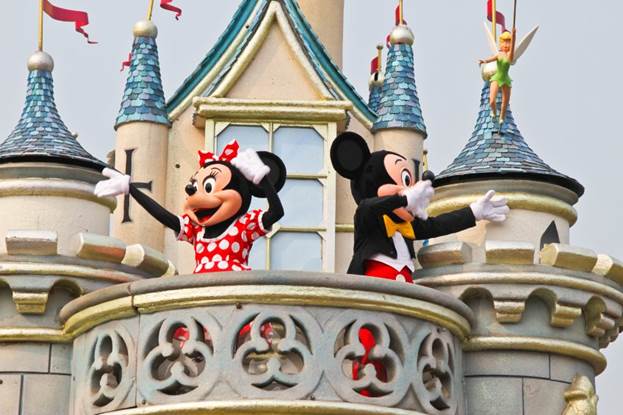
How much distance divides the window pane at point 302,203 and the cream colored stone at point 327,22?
1780mm

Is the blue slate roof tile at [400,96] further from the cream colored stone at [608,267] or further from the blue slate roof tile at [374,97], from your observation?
the cream colored stone at [608,267]

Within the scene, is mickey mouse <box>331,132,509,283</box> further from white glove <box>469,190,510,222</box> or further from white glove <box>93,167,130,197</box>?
white glove <box>93,167,130,197</box>

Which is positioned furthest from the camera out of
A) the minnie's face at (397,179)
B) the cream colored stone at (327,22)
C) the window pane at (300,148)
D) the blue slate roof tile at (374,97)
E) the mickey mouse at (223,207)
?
the cream colored stone at (327,22)

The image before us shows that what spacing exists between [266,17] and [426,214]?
277cm

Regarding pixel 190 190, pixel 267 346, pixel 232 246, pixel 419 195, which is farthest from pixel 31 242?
pixel 419 195

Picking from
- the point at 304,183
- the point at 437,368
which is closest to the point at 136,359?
the point at 437,368

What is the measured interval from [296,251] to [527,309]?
2090 millimetres

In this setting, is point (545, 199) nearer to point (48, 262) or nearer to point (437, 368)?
point (437, 368)

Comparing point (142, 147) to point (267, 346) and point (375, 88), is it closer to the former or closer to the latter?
point (375, 88)

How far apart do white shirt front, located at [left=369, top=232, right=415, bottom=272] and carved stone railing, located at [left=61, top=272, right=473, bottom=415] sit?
0.61m

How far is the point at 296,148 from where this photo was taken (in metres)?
16.6

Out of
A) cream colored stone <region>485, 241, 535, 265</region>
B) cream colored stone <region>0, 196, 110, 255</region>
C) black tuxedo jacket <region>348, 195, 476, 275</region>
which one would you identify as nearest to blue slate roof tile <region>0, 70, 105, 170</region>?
cream colored stone <region>0, 196, 110, 255</region>

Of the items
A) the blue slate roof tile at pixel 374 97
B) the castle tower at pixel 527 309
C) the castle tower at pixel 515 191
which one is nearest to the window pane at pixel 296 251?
the castle tower at pixel 515 191

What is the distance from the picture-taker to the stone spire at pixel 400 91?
16859 millimetres
